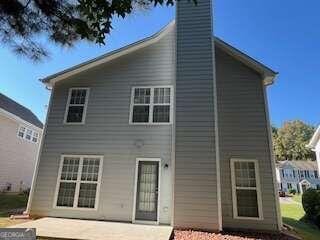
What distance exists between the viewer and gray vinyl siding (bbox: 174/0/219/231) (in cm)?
784

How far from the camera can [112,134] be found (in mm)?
9641

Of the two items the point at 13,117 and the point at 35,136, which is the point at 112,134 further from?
the point at 35,136

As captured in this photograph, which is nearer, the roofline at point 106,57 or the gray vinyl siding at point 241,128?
the gray vinyl siding at point 241,128

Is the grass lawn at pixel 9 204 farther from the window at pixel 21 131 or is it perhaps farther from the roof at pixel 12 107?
the roof at pixel 12 107

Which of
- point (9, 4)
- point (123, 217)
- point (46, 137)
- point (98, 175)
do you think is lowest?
point (123, 217)

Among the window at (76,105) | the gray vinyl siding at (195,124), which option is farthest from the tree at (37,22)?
the window at (76,105)

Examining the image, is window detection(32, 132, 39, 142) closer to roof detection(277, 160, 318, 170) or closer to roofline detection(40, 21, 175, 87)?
roofline detection(40, 21, 175, 87)

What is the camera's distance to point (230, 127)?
9.28m

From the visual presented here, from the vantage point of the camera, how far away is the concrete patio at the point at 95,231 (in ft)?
20.2

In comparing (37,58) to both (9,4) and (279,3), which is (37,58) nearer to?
(9,4)

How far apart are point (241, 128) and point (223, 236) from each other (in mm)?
3768

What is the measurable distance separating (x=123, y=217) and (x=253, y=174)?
4630 mm

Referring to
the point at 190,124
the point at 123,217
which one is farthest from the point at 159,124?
the point at 123,217

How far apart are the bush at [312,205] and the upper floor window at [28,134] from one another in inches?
701
